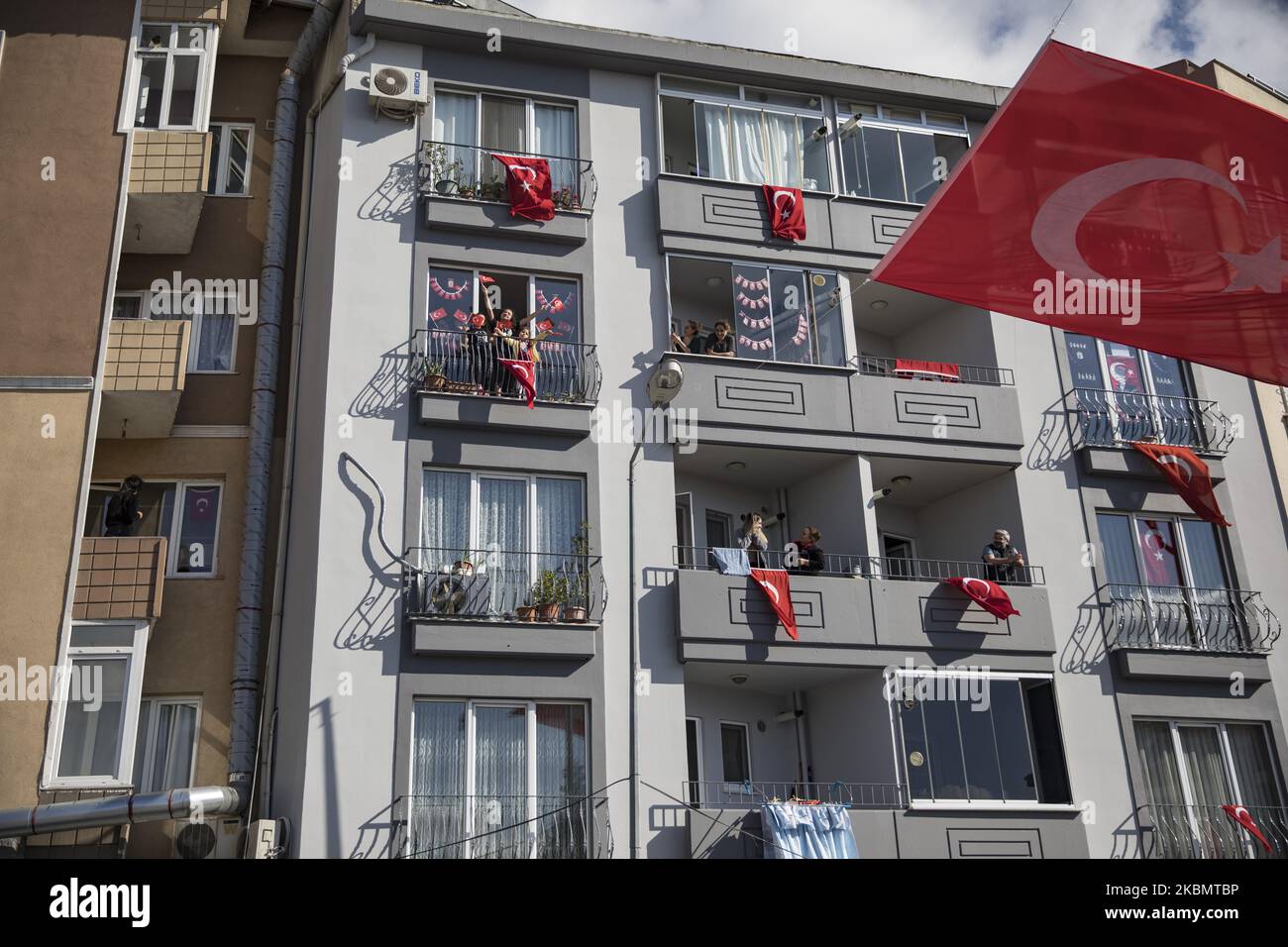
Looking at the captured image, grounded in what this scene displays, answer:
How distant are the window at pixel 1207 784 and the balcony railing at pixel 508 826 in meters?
9.59

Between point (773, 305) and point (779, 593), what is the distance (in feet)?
18.7

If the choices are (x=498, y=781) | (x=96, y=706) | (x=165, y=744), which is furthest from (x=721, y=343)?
(x=96, y=706)

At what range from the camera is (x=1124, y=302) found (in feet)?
39.0

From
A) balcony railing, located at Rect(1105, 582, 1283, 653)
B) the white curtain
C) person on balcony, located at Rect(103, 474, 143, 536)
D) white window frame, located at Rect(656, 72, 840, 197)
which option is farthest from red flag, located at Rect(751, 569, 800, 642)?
person on balcony, located at Rect(103, 474, 143, 536)

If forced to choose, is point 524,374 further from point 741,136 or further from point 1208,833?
point 1208,833

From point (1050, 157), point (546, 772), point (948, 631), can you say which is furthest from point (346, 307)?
point (1050, 157)

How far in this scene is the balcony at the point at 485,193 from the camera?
22844mm

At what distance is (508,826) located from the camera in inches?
752

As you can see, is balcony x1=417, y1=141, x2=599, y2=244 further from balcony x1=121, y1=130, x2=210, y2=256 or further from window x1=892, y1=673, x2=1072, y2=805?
window x1=892, y1=673, x2=1072, y2=805

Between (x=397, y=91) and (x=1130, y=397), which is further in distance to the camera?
(x=1130, y=397)

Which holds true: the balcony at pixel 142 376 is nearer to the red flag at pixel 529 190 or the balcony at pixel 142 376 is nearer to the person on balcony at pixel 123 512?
the person on balcony at pixel 123 512

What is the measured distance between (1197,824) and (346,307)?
1677 centimetres

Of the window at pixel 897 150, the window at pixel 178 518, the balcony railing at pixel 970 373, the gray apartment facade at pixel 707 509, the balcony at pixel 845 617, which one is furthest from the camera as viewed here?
the window at pixel 897 150

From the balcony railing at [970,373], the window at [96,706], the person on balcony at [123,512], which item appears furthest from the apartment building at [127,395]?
the balcony railing at [970,373]
